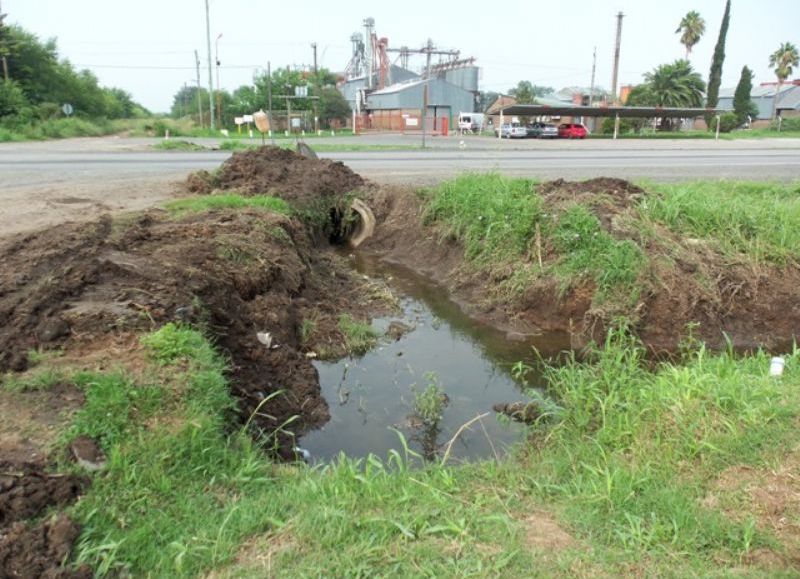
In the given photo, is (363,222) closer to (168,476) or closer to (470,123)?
(168,476)

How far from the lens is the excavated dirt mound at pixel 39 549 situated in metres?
2.53

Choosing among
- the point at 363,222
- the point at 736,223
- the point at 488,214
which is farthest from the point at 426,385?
the point at 363,222

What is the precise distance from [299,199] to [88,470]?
318 inches

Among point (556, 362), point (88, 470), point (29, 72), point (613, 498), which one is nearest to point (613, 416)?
point (613, 498)

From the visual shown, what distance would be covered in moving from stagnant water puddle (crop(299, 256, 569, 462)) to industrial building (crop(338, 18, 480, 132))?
41.4 m

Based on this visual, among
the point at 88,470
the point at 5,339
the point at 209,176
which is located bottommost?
the point at 88,470

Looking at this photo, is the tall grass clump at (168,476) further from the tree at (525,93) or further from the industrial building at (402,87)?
the tree at (525,93)

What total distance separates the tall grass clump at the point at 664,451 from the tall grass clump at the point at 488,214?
4082 mm

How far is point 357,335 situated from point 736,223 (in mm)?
5440

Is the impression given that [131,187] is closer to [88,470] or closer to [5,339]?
[5,339]

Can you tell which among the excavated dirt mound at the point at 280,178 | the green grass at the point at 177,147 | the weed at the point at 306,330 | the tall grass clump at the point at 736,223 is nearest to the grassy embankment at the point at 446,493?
the weed at the point at 306,330

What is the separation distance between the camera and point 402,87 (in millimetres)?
59719

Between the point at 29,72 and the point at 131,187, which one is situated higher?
the point at 29,72

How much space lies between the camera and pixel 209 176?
1205cm
